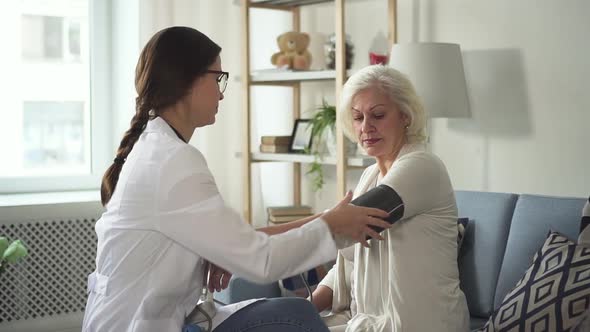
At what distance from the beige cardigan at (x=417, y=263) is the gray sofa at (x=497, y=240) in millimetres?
392

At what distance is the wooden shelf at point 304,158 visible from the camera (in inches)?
134

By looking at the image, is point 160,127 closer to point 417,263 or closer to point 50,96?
point 417,263

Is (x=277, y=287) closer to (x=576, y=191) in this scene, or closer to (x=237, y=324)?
(x=237, y=324)

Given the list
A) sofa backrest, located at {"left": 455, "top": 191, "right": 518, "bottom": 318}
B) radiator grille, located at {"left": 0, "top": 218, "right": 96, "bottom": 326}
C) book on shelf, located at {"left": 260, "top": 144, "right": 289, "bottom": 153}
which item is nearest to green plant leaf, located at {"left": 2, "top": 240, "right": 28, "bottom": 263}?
radiator grille, located at {"left": 0, "top": 218, "right": 96, "bottom": 326}

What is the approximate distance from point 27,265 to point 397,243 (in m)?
2.19

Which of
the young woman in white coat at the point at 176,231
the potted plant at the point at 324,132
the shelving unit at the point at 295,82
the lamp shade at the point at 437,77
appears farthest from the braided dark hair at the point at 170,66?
the potted plant at the point at 324,132

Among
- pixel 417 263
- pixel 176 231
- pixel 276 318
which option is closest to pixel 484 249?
pixel 417 263

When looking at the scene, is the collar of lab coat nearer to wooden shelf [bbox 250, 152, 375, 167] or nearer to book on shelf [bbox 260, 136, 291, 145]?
wooden shelf [bbox 250, 152, 375, 167]

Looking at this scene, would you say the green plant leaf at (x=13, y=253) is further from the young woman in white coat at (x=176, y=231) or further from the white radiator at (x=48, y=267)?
the young woman in white coat at (x=176, y=231)

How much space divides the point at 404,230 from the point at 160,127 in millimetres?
693

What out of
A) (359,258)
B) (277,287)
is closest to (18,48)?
(277,287)

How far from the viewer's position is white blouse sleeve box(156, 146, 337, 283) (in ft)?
5.41

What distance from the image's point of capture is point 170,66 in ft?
5.82

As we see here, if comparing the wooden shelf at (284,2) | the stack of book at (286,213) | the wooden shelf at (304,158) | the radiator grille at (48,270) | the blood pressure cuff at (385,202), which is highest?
the wooden shelf at (284,2)
